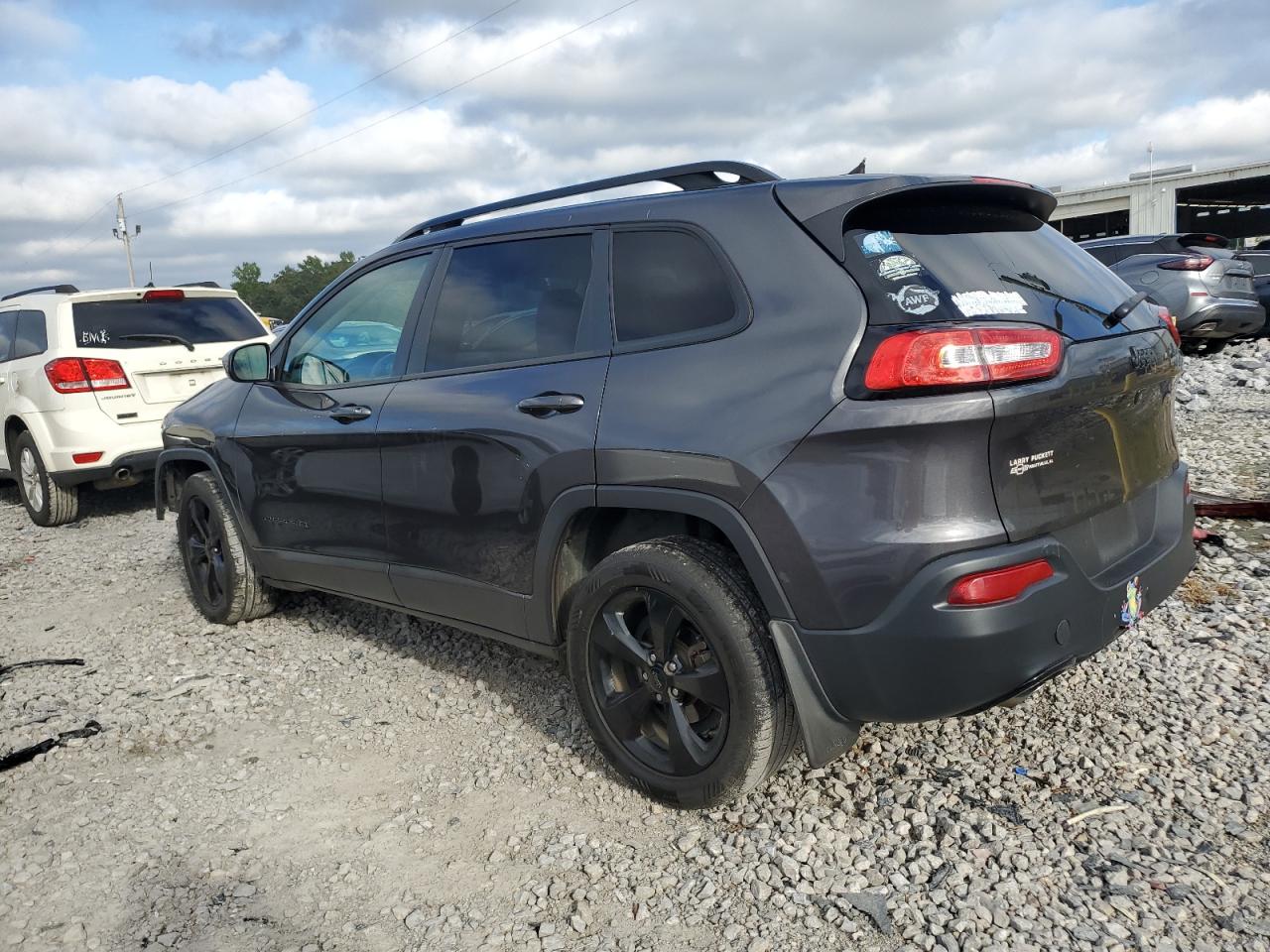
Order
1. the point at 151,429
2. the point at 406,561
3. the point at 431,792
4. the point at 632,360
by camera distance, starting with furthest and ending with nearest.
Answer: the point at 151,429
the point at 406,561
the point at 431,792
the point at 632,360

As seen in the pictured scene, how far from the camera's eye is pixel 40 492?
7855 millimetres

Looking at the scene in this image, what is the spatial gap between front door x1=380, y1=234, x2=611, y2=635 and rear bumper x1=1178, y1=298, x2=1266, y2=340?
10.2 metres

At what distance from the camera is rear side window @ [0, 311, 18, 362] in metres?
8.18

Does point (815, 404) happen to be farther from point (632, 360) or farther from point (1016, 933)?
point (1016, 933)

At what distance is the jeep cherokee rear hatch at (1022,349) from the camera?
2355mm

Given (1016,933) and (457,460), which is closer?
(1016,933)

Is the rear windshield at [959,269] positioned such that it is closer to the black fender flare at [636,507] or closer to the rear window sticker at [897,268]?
the rear window sticker at [897,268]

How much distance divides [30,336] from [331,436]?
5.41 metres

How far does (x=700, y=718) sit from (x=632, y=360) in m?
1.09

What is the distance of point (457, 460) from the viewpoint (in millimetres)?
3367

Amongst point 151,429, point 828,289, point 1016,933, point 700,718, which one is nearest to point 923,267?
point 828,289

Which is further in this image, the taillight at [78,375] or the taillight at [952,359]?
the taillight at [78,375]

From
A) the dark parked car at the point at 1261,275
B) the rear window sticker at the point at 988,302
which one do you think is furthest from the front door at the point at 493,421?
the dark parked car at the point at 1261,275

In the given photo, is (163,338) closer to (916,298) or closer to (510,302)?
(510,302)
